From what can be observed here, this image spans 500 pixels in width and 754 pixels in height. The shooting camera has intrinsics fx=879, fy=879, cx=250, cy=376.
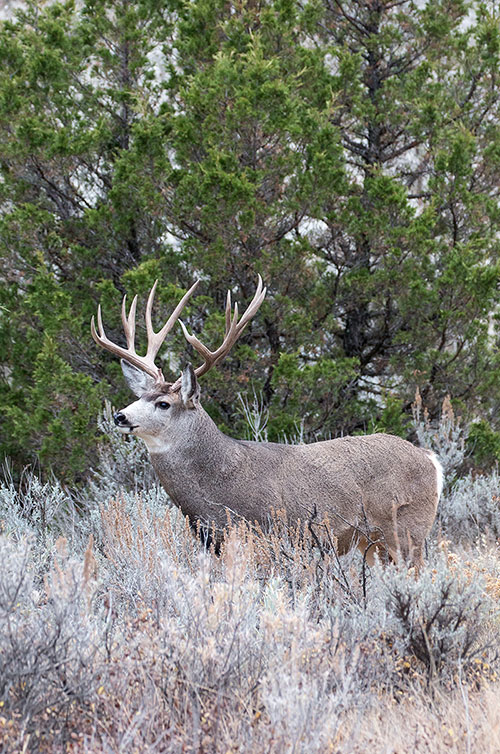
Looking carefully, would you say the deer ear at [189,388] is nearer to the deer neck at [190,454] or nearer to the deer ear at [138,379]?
the deer neck at [190,454]

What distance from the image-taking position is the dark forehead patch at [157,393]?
5.84 m

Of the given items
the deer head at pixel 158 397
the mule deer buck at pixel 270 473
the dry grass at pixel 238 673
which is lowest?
the dry grass at pixel 238 673

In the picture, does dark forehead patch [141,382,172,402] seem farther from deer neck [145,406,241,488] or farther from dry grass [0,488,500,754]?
dry grass [0,488,500,754]

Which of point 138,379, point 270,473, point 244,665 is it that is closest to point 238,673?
point 244,665

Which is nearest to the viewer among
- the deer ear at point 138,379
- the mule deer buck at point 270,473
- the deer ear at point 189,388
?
the mule deer buck at point 270,473

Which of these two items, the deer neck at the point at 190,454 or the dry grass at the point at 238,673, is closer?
the dry grass at the point at 238,673

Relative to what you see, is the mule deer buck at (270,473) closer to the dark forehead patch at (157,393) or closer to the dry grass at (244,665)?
the dark forehead patch at (157,393)

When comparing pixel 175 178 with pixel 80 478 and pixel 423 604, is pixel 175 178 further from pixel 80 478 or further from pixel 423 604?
pixel 423 604

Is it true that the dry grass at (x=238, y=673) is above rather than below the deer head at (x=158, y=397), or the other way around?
below

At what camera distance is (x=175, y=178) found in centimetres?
857

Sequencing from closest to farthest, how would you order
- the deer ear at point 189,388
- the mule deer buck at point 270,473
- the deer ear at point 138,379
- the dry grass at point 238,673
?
the dry grass at point 238,673
the mule deer buck at point 270,473
the deer ear at point 189,388
the deer ear at point 138,379

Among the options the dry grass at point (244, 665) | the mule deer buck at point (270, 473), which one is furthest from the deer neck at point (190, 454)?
the dry grass at point (244, 665)

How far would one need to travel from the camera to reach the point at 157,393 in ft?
19.3

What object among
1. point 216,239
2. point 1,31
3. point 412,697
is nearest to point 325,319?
point 216,239
